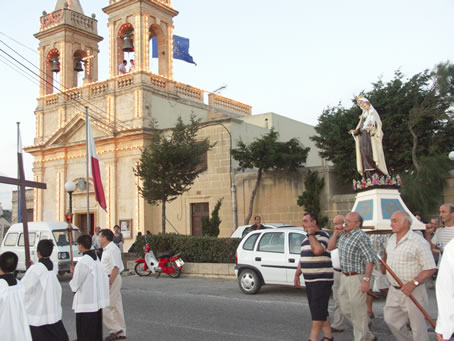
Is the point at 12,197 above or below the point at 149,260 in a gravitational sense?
above

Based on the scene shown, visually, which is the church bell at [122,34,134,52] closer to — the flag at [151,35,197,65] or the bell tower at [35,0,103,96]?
the flag at [151,35,197,65]

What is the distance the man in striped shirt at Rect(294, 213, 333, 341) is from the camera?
20.7ft

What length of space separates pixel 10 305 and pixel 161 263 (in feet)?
40.0

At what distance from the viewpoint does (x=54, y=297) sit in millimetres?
5922

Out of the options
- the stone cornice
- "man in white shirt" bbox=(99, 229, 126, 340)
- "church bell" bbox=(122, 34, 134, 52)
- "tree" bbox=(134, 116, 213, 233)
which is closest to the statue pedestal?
"man in white shirt" bbox=(99, 229, 126, 340)

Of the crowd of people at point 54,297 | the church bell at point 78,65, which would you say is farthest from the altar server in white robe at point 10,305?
the church bell at point 78,65

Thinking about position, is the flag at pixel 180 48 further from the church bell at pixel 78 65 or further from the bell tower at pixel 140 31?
the church bell at pixel 78 65

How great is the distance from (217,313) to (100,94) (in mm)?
20071

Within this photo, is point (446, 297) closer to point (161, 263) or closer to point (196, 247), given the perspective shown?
point (161, 263)

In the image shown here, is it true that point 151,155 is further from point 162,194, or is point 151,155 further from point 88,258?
point 88,258

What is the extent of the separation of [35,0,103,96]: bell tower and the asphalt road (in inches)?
747

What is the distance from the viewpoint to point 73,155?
28.2 metres

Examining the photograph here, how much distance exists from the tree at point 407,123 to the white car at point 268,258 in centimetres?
897

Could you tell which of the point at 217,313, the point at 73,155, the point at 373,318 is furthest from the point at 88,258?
the point at 73,155
